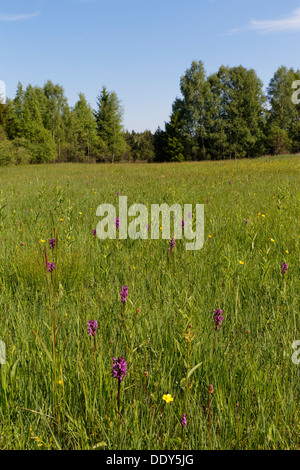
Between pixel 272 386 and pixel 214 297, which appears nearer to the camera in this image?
pixel 272 386

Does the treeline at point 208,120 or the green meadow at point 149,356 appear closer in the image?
the green meadow at point 149,356

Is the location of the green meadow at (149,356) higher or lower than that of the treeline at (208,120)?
lower

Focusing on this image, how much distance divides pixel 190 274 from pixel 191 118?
52.5 metres

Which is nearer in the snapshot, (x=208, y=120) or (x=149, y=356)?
(x=149, y=356)

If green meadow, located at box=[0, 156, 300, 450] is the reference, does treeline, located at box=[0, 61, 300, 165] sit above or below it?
above

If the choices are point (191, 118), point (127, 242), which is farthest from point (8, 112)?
point (127, 242)

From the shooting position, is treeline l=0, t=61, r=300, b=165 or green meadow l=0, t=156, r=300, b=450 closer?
green meadow l=0, t=156, r=300, b=450

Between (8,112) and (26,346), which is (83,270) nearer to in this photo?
(26,346)

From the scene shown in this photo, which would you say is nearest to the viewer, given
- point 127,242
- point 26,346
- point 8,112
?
point 26,346

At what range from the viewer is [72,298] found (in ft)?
7.63

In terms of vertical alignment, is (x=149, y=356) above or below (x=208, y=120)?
below

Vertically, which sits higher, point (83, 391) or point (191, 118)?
point (191, 118)
